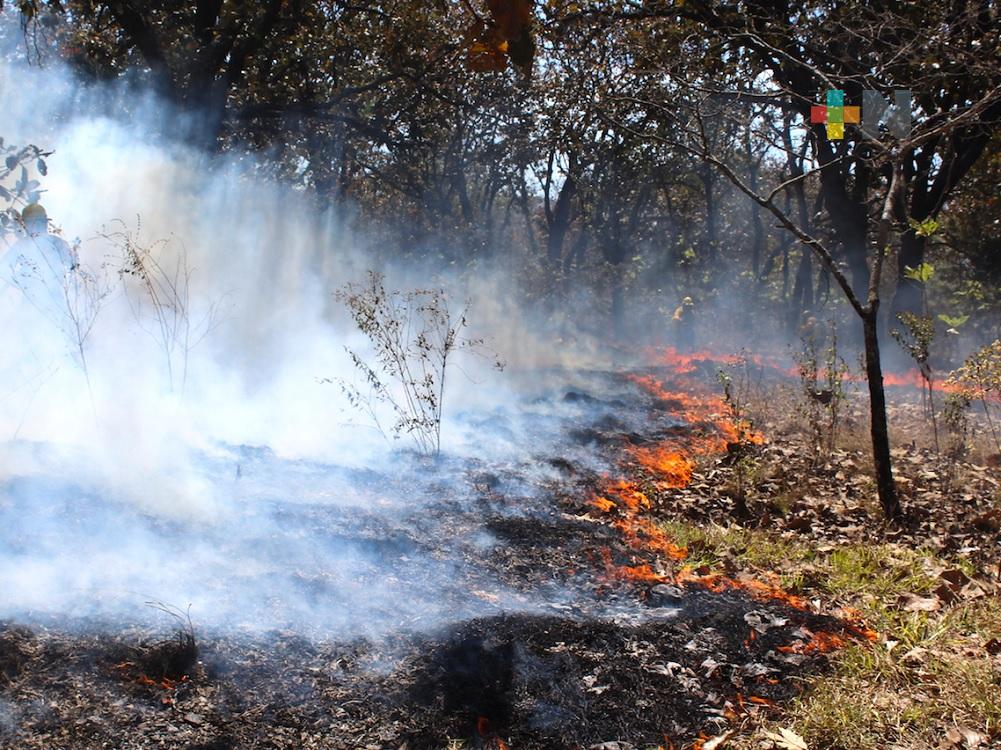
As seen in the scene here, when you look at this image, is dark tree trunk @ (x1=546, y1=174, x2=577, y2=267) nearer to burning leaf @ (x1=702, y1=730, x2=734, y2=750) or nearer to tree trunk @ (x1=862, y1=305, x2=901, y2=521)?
tree trunk @ (x1=862, y1=305, x2=901, y2=521)

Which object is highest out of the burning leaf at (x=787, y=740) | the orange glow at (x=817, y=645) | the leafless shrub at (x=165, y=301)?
the leafless shrub at (x=165, y=301)

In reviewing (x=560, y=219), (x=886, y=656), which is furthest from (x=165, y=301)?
(x=560, y=219)

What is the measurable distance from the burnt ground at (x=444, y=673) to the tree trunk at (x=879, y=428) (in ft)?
5.38

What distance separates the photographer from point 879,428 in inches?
211

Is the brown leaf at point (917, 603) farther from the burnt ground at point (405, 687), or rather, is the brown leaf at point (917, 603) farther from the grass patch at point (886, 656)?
the burnt ground at point (405, 687)

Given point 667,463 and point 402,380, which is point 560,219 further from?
point 402,380

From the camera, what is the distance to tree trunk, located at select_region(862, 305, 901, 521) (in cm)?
532

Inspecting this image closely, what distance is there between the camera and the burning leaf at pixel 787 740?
291 centimetres

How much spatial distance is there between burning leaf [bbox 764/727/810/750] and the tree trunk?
279 centimetres

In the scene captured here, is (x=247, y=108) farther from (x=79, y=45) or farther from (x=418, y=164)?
(x=418, y=164)

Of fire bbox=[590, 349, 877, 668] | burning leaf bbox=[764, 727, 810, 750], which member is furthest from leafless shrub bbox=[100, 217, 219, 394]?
burning leaf bbox=[764, 727, 810, 750]

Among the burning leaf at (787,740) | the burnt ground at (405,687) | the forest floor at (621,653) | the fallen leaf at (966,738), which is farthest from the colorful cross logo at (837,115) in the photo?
the burning leaf at (787,740)

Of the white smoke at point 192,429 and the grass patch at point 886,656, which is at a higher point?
the white smoke at point 192,429

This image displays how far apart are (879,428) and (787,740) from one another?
9.89 ft
